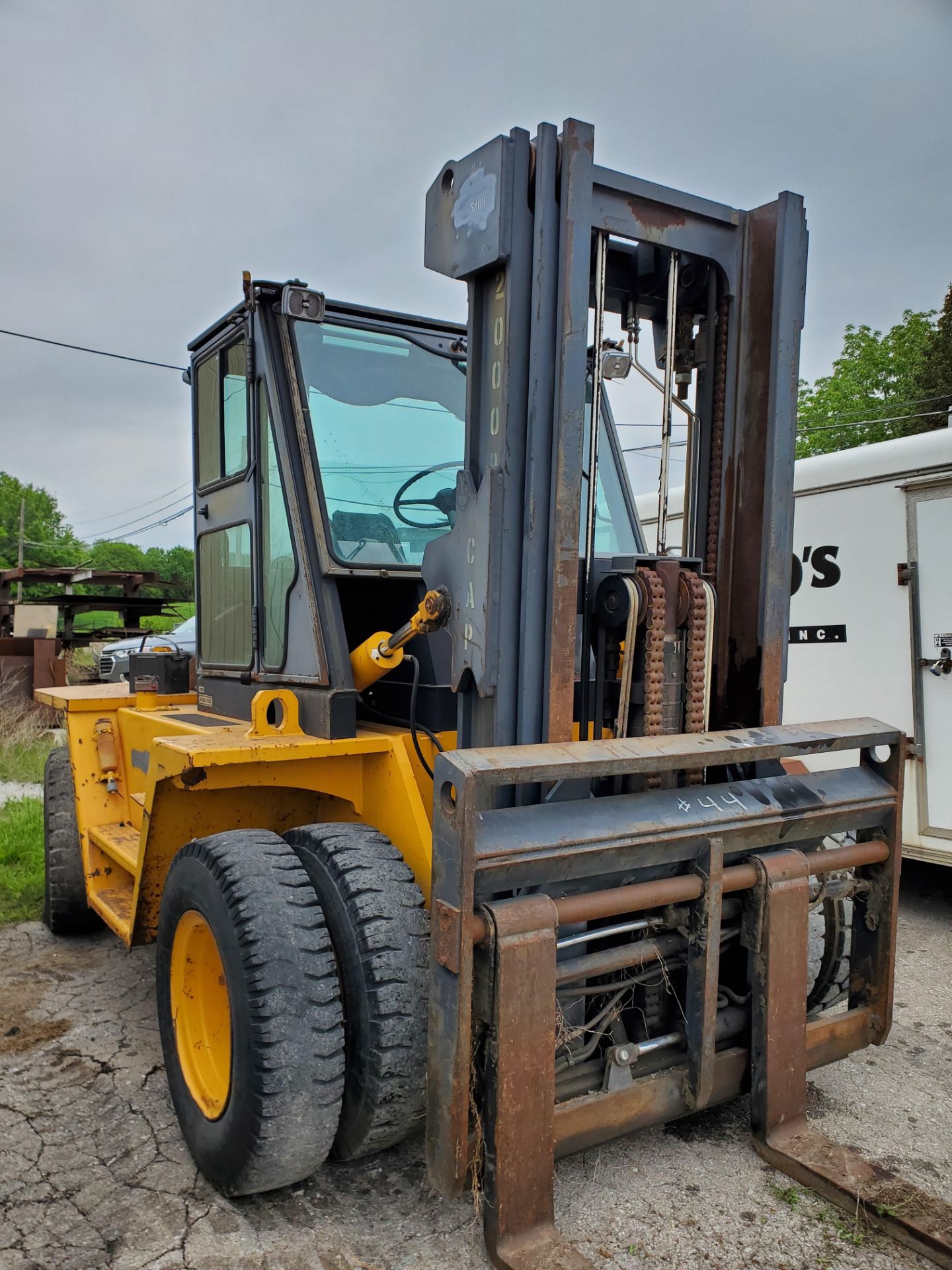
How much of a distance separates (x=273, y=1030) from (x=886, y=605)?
4.67 m

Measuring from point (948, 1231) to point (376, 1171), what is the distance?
4.96 ft

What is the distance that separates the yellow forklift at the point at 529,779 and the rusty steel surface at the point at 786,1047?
11 millimetres

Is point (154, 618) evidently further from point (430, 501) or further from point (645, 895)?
point (645, 895)

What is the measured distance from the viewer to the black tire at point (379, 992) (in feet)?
7.81

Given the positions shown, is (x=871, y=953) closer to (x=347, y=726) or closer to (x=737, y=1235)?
(x=737, y=1235)

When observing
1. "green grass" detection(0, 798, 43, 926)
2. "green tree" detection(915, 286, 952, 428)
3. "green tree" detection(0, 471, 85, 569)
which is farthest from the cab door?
"green tree" detection(0, 471, 85, 569)

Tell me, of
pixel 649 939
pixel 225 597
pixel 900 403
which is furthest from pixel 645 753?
pixel 900 403

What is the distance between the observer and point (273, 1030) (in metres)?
2.36

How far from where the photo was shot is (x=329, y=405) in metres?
3.33

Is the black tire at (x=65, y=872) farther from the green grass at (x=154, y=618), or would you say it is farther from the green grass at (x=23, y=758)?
the green grass at (x=23, y=758)

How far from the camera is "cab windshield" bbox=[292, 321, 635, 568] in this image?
3285mm

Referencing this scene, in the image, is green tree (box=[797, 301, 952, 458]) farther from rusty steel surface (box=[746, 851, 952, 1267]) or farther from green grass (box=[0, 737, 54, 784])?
rusty steel surface (box=[746, 851, 952, 1267])

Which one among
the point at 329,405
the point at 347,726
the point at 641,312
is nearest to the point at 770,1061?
the point at 347,726

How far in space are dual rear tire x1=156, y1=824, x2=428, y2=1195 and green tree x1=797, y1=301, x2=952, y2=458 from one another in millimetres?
23447
